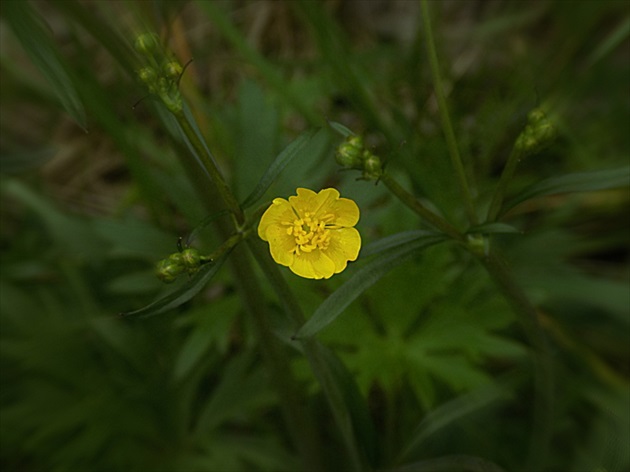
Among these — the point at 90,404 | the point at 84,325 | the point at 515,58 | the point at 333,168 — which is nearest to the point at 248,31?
the point at 515,58

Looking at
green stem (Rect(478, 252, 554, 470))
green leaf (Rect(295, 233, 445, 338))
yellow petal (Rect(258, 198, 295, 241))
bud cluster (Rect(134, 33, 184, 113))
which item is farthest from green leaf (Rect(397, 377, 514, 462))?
bud cluster (Rect(134, 33, 184, 113))

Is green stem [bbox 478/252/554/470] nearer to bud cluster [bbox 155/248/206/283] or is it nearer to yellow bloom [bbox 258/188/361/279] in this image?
yellow bloom [bbox 258/188/361/279]

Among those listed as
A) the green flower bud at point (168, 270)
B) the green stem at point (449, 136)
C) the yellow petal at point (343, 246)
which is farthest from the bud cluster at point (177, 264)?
the green stem at point (449, 136)

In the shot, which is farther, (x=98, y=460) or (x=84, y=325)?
(x=84, y=325)

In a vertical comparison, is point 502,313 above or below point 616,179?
above

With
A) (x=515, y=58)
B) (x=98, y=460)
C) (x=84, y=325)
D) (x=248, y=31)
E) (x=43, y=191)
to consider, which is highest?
(x=248, y=31)

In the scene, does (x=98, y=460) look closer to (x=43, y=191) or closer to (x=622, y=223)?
(x=43, y=191)
